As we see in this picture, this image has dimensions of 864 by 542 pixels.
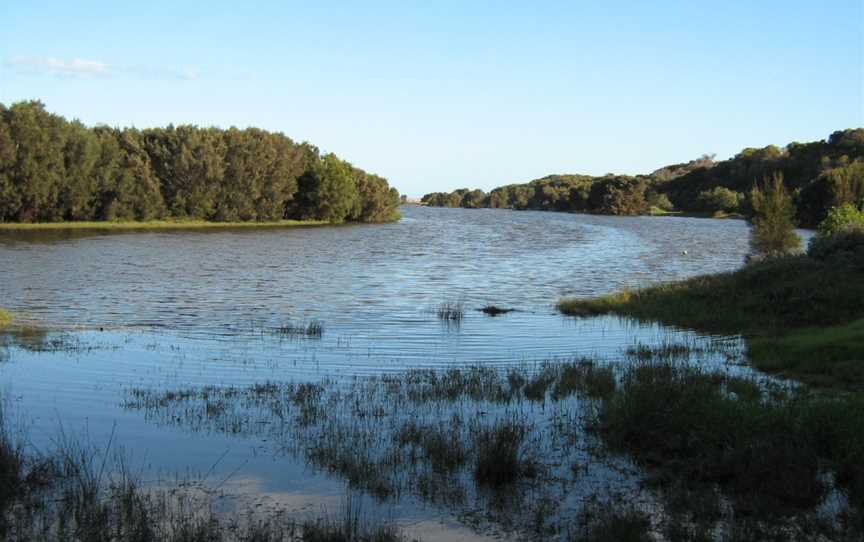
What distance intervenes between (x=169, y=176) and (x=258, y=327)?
77.9m

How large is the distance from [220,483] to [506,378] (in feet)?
25.0

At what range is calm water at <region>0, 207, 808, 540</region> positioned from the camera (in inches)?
411

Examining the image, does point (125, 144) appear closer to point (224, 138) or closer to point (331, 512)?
point (224, 138)

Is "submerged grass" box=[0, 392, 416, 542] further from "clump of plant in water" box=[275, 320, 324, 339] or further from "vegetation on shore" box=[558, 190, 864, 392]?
"clump of plant in water" box=[275, 320, 324, 339]

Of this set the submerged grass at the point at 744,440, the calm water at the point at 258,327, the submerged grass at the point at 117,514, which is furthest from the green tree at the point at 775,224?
the submerged grass at the point at 117,514

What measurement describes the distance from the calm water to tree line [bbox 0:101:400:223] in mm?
17279

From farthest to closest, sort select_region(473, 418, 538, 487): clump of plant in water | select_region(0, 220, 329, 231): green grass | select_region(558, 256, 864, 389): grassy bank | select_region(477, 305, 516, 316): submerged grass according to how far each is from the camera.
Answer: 1. select_region(0, 220, 329, 231): green grass
2. select_region(477, 305, 516, 316): submerged grass
3. select_region(558, 256, 864, 389): grassy bank
4. select_region(473, 418, 538, 487): clump of plant in water

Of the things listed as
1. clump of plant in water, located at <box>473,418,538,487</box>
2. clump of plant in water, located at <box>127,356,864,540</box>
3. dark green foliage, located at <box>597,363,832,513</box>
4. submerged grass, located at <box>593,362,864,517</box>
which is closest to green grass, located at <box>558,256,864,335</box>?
clump of plant in water, located at <box>127,356,864,540</box>

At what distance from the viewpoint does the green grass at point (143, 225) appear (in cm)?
7644

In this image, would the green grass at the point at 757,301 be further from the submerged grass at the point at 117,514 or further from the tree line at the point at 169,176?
the tree line at the point at 169,176

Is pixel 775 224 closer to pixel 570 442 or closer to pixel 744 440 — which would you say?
pixel 570 442

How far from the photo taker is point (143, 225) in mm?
87312

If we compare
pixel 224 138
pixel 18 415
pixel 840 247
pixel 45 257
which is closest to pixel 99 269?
pixel 45 257

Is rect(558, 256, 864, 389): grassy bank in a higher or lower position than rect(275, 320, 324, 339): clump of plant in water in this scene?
higher
